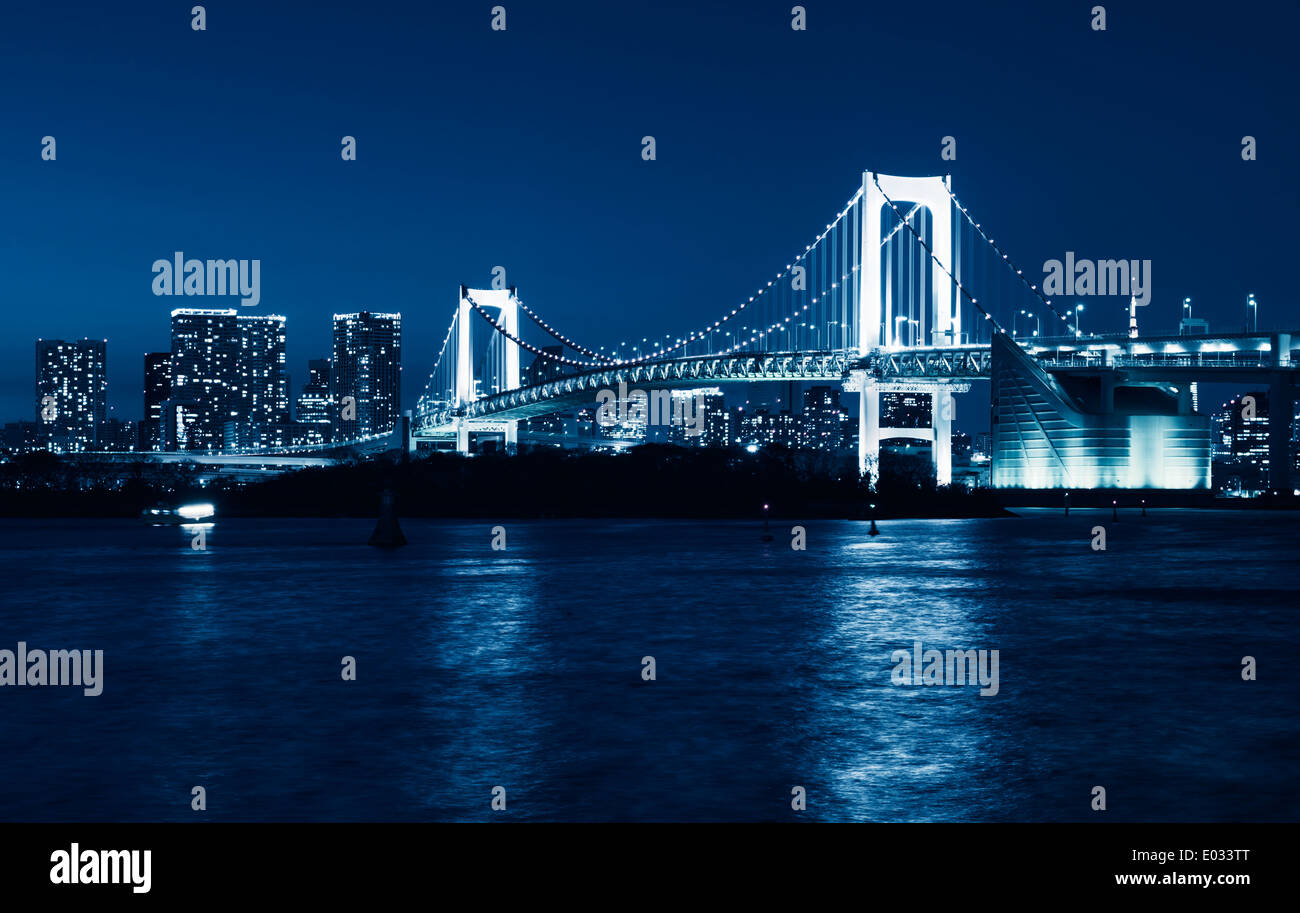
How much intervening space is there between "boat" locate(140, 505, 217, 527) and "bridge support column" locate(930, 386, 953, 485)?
144ft

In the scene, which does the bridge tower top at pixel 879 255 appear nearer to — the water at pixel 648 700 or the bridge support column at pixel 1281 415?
the bridge support column at pixel 1281 415

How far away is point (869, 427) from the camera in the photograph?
276 ft

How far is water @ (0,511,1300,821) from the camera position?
8.88 metres

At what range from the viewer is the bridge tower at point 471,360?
112 meters

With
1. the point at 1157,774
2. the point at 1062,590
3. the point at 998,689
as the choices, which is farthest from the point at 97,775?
the point at 1062,590

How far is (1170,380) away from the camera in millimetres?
91625

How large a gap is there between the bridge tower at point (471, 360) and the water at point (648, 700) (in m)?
82.5

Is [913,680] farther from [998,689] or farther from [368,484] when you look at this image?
[368,484]
